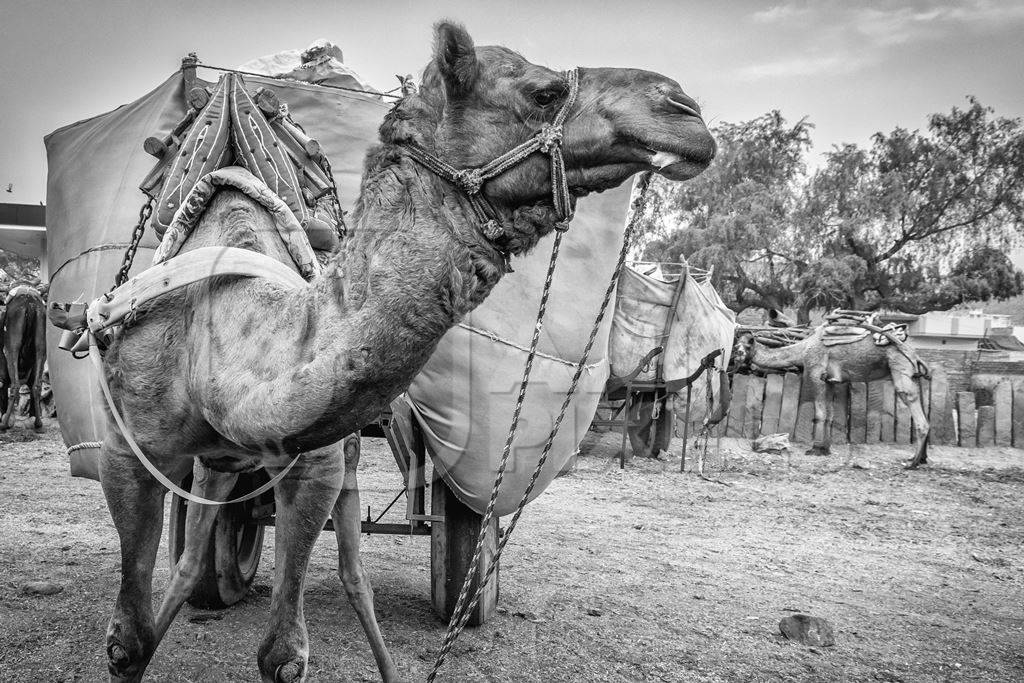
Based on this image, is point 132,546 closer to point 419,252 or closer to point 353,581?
point 353,581

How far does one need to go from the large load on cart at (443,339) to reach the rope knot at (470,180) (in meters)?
1.47

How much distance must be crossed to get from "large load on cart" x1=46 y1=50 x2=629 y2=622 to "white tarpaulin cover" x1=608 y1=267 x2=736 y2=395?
7.33m

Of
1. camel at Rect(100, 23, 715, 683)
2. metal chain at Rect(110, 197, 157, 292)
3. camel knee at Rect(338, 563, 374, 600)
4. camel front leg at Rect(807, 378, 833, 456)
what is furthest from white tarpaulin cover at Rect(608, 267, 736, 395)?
camel at Rect(100, 23, 715, 683)

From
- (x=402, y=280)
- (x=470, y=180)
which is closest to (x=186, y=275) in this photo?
(x=402, y=280)

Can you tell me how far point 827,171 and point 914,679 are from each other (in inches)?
916

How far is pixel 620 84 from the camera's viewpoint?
1.72 m

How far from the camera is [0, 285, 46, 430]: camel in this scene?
478 inches

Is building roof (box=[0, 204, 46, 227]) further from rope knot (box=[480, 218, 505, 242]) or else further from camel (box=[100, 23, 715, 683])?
rope knot (box=[480, 218, 505, 242])

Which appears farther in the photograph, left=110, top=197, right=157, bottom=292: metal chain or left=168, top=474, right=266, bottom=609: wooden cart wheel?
left=168, top=474, right=266, bottom=609: wooden cart wheel

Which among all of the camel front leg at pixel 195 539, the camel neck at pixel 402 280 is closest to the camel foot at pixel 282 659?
the camel front leg at pixel 195 539

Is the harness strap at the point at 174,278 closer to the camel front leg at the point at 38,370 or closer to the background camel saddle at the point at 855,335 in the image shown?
the camel front leg at the point at 38,370

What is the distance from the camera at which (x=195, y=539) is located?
3.34m

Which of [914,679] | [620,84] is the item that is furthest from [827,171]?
[620,84]

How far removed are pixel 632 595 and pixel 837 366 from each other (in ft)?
33.0
